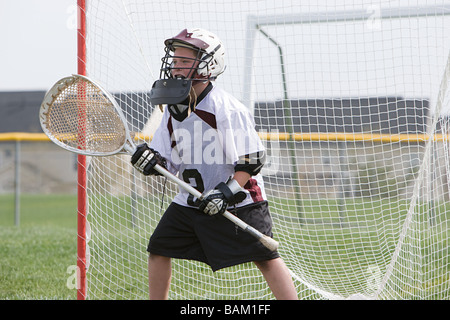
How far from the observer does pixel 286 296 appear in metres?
2.58

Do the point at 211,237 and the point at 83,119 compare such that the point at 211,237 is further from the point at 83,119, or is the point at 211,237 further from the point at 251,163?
the point at 83,119

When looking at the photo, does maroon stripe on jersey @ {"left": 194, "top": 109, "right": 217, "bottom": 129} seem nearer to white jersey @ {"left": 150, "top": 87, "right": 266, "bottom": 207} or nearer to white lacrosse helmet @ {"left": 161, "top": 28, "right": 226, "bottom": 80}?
white jersey @ {"left": 150, "top": 87, "right": 266, "bottom": 207}

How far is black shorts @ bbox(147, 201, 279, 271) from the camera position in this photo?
259 cm

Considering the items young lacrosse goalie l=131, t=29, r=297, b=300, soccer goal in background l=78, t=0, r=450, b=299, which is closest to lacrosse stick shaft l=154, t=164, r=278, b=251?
young lacrosse goalie l=131, t=29, r=297, b=300

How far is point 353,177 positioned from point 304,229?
6.78 feet

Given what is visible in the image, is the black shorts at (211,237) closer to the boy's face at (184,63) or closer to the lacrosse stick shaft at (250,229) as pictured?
the lacrosse stick shaft at (250,229)

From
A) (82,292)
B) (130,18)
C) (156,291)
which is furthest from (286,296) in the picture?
(130,18)

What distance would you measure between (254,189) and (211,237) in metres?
0.30

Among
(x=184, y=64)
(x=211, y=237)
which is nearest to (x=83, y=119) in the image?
(x=184, y=64)

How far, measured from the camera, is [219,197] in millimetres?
2463
